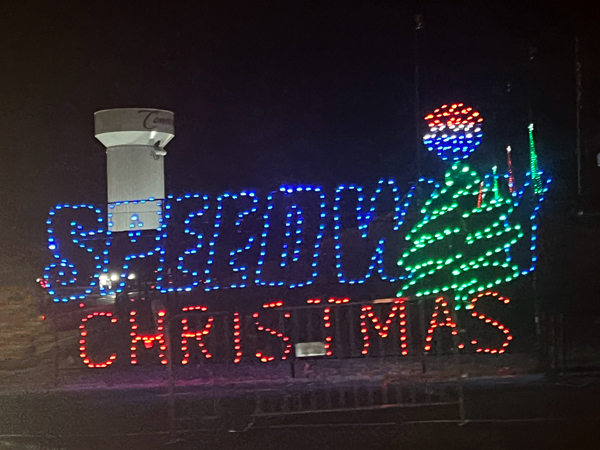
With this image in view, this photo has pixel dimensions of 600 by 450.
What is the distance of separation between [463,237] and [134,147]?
8169 millimetres

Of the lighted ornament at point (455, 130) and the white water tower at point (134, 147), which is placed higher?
the white water tower at point (134, 147)

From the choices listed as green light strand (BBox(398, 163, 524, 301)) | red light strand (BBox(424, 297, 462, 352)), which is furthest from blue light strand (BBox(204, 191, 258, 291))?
red light strand (BBox(424, 297, 462, 352))

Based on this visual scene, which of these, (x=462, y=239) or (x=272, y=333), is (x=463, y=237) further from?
(x=272, y=333)

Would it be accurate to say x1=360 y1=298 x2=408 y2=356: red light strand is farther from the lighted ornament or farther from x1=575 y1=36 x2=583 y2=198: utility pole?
x1=575 y1=36 x2=583 y2=198: utility pole

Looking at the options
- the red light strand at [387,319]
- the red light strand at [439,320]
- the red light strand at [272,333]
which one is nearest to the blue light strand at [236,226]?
the red light strand at [272,333]

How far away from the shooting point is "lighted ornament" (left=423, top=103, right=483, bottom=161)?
693 centimetres

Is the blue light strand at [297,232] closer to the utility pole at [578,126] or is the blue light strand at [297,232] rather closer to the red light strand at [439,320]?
the red light strand at [439,320]

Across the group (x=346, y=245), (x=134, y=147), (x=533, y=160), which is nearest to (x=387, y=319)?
(x=346, y=245)

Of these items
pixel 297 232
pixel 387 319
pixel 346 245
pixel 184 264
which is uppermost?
pixel 297 232

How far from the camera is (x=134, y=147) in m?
12.9

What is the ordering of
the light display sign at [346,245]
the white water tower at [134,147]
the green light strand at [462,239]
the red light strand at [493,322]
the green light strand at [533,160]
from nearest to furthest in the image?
1. the green light strand at [462,239]
2. the light display sign at [346,245]
3. the red light strand at [493,322]
4. the green light strand at [533,160]
5. the white water tower at [134,147]

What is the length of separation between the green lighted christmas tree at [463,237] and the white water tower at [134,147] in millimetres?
7450

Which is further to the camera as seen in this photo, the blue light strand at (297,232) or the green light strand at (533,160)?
the green light strand at (533,160)

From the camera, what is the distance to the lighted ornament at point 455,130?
6.93 metres
